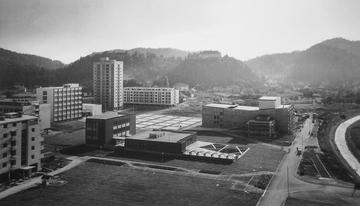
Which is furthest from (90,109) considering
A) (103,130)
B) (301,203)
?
(301,203)

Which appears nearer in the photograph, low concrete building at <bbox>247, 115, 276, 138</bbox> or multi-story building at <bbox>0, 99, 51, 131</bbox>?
low concrete building at <bbox>247, 115, 276, 138</bbox>

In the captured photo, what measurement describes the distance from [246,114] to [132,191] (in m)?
47.8

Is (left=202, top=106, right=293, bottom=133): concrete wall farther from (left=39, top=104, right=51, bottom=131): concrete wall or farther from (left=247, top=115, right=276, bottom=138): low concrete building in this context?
(left=39, top=104, right=51, bottom=131): concrete wall

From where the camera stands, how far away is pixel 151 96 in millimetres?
132500

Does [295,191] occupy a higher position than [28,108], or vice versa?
[28,108]

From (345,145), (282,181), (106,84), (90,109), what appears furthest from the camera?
(106,84)

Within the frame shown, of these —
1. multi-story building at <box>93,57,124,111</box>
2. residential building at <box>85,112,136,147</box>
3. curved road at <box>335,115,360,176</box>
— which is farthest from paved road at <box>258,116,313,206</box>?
multi-story building at <box>93,57,124,111</box>

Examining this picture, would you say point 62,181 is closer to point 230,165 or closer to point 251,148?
point 230,165

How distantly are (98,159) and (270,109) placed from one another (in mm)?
42708

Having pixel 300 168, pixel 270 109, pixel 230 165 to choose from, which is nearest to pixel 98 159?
pixel 230 165

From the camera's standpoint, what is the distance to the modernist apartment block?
429 feet

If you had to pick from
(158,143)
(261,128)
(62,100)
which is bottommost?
(158,143)

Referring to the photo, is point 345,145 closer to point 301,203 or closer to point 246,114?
point 246,114

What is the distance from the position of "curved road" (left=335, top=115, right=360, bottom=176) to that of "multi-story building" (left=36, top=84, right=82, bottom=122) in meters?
65.7
